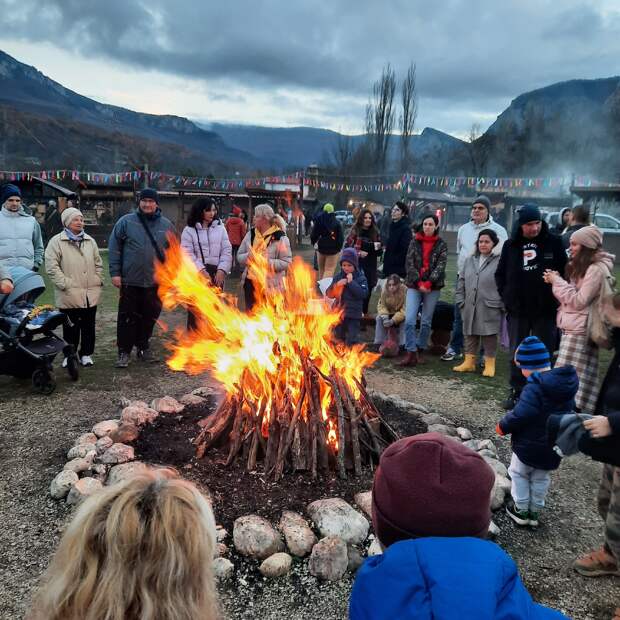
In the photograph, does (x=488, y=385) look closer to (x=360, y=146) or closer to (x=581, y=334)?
(x=581, y=334)

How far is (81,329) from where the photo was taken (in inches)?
272

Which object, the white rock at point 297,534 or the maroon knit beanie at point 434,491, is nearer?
the maroon knit beanie at point 434,491

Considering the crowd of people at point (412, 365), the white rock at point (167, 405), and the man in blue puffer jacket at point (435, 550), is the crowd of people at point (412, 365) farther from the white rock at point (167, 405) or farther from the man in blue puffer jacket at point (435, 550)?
the white rock at point (167, 405)

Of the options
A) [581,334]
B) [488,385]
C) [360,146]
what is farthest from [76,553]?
[360,146]

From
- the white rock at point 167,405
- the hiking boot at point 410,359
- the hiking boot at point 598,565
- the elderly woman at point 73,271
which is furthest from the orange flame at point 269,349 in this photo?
the hiking boot at point 410,359

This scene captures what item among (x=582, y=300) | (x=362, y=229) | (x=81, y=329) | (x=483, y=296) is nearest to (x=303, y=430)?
(x=582, y=300)

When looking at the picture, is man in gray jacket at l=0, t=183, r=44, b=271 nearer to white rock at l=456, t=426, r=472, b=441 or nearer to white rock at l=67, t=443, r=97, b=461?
white rock at l=67, t=443, r=97, b=461

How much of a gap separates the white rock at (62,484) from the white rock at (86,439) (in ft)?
1.96

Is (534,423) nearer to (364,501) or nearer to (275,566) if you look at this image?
(364,501)

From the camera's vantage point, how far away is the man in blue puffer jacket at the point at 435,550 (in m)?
1.32

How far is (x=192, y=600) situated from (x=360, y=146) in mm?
58235

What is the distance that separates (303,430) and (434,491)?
2497 mm

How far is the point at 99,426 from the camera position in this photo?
4770 millimetres

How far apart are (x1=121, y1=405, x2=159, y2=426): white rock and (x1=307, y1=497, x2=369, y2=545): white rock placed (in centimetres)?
210
